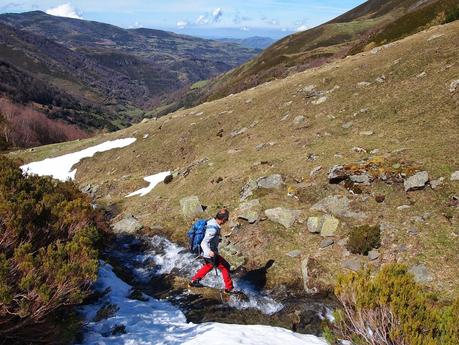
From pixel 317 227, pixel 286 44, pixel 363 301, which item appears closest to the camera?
pixel 363 301

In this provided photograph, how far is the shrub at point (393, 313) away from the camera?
8266 millimetres

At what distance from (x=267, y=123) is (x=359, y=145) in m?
10.6

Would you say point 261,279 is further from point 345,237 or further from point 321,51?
point 321,51

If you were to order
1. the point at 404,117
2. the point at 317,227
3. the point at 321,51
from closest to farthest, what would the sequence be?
1. the point at 317,227
2. the point at 404,117
3. the point at 321,51

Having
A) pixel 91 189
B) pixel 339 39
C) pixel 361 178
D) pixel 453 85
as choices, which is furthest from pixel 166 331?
pixel 339 39

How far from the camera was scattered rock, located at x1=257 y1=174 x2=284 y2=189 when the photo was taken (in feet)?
69.6

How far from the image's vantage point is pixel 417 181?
17.6 metres

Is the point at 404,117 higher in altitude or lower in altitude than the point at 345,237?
higher

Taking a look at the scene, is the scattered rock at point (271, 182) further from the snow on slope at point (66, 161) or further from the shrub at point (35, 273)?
the snow on slope at point (66, 161)

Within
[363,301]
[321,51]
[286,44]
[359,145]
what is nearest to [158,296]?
[363,301]

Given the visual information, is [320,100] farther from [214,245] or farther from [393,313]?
[393,313]

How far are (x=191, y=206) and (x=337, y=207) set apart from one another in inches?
310

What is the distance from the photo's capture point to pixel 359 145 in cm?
2288

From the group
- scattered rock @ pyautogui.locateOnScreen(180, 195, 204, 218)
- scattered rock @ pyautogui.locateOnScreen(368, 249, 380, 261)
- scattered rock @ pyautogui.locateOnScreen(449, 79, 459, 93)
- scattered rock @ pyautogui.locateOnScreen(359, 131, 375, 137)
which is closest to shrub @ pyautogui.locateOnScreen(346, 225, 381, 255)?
scattered rock @ pyautogui.locateOnScreen(368, 249, 380, 261)
